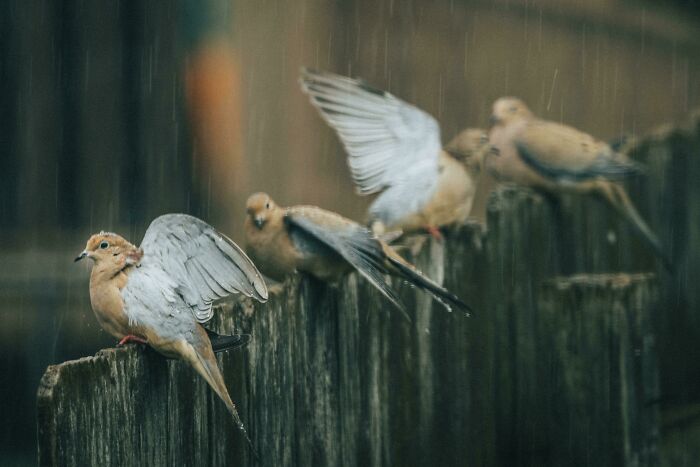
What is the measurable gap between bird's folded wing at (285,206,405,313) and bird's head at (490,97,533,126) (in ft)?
6.15

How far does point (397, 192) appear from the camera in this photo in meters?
3.96

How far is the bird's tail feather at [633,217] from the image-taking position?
423 cm

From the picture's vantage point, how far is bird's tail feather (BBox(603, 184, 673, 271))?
4227mm

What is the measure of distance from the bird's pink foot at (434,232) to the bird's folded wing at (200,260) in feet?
3.46

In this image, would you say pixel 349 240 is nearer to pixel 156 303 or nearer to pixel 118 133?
pixel 156 303

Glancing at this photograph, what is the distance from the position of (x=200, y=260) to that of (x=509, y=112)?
2702 mm

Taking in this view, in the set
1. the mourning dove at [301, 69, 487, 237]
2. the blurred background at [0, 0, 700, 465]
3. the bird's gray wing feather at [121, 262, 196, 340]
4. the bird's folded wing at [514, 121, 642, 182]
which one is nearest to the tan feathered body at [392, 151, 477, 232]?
the mourning dove at [301, 69, 487, 237]

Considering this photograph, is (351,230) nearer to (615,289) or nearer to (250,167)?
(615,289)

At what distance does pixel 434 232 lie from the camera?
3730mm

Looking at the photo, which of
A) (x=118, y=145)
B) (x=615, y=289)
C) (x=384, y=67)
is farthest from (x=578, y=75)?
(x=615, y=289)

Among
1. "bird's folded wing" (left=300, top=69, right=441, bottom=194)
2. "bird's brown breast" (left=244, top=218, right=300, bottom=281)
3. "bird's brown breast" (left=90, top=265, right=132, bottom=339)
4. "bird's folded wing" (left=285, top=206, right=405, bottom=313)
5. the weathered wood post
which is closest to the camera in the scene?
"bird's brown breast" (left=90, top=265, right=132, bottom=339)

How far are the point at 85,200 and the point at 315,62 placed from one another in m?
1.74

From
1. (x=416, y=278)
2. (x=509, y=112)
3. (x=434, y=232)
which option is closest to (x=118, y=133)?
(x=509, y=112)

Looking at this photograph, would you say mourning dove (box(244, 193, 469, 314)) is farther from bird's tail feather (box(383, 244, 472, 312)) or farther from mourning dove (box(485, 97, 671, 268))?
mourning dove (box(485, 97, 671, 268))
